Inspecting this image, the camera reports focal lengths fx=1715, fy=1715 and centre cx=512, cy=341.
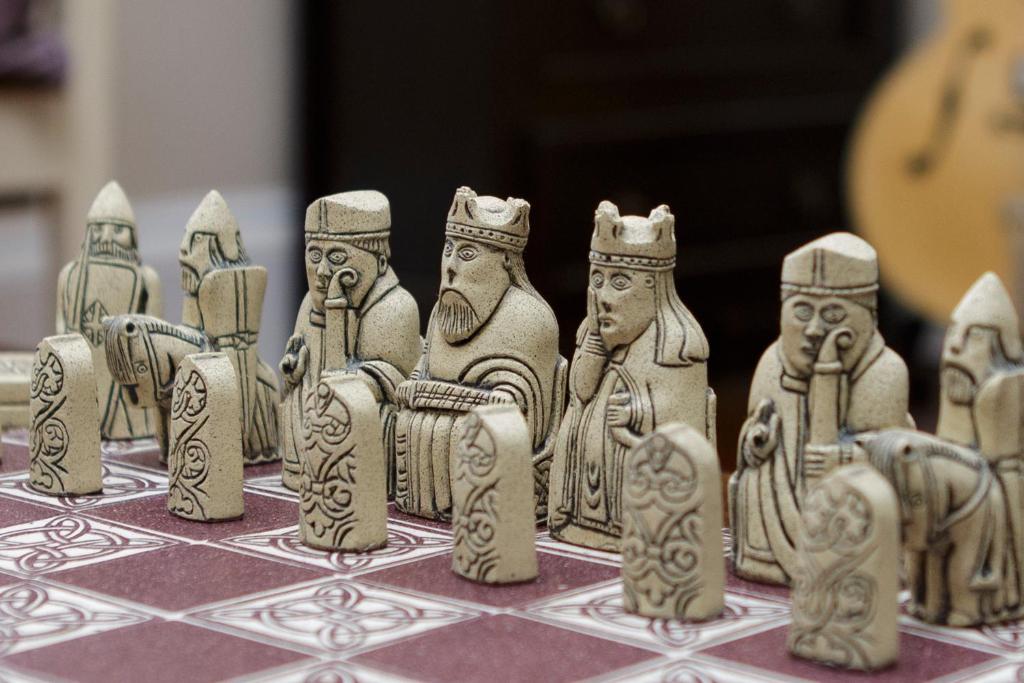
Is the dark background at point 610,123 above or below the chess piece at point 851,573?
above

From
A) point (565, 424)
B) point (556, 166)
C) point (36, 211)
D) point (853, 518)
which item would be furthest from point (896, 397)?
point (36, 211)

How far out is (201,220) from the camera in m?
2.46

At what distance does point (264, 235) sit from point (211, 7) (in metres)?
0.67

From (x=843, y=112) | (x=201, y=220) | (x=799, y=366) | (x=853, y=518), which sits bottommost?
(x=853, y=518)

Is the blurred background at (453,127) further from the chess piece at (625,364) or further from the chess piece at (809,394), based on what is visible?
the chess piece at (809,394)

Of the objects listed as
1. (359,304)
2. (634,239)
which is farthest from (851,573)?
(359,304)

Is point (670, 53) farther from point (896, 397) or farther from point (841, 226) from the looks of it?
point (896, 397)

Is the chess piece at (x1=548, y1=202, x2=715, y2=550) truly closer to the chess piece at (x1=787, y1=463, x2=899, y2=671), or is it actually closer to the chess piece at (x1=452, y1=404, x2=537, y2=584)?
the chess piece at (x1=452, y1=404, x2=537, y2=584)

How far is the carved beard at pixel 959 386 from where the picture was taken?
1.75 meters

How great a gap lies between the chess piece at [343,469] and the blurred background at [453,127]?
88.2 inches

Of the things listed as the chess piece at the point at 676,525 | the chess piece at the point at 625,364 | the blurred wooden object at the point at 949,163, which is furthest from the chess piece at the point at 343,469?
the blurred wooden object at the point at 949,163

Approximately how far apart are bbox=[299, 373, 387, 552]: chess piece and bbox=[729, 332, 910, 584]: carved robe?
42 cm

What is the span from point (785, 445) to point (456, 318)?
495 millimetres

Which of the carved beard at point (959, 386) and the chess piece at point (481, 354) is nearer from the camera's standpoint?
the carved beard at point (959, 386)
